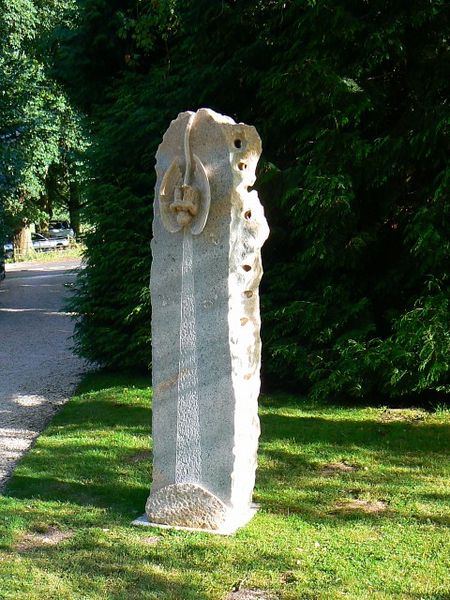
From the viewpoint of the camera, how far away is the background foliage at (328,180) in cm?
891

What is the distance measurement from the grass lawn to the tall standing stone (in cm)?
33

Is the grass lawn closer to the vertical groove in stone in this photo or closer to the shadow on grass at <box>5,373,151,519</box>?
the shadow on grass at <box>5,373,151,519</box>

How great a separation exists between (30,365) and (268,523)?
8.18 m

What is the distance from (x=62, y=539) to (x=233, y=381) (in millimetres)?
1591

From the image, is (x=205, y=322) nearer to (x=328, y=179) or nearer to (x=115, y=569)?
(x=115, y=569)

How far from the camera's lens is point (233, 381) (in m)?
5.22

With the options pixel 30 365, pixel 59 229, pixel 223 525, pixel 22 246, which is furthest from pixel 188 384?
pixel 59 229

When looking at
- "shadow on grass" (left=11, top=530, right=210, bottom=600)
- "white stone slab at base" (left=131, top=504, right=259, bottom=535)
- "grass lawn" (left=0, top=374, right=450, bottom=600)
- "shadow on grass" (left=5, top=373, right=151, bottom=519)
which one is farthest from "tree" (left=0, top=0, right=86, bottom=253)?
"shadow on grass" (left=11, top=530, right=210, bottom=600)

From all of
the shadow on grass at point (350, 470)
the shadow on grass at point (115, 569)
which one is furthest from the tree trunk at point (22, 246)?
the shadow on grass at point (115, 569)

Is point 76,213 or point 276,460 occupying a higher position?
point 76,213

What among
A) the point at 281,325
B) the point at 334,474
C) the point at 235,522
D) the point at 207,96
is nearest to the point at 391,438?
the point at 334,474

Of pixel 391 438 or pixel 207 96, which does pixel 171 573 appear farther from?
pixel 207 96

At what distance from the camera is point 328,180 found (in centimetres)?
901

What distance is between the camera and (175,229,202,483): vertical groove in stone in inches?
211
